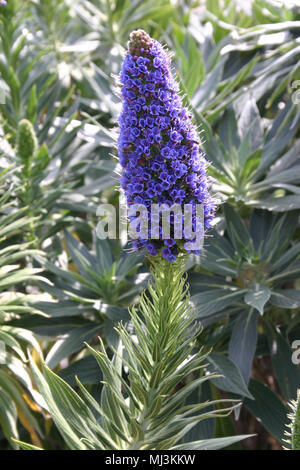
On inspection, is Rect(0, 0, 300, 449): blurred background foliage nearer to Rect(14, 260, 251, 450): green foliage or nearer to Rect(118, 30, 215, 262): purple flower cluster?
Rect(14, 260, 251, 450): green foliage

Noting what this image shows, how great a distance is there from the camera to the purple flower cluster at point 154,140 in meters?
1.47

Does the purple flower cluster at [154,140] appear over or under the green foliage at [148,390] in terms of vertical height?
over

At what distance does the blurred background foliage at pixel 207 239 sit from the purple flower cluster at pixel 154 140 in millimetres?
590

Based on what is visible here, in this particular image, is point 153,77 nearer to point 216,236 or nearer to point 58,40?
point 216,236

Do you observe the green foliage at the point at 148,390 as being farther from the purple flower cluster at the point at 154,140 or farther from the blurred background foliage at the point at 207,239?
the blurred background foliage at the point at 207,239

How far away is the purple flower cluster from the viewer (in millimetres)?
1470

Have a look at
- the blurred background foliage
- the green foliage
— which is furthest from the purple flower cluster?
the blurred background foliage

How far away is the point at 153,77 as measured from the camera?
147cm

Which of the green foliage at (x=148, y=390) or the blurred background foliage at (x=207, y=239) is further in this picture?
the blurred background foliage at (x=207, y=239)

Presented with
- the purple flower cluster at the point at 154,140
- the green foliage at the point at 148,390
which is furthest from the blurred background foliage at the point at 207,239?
the purple flower cluster at the point at 154,140

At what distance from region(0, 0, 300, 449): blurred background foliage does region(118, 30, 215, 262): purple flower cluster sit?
0.59m

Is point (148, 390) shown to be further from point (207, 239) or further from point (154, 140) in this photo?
point (207, 239)
